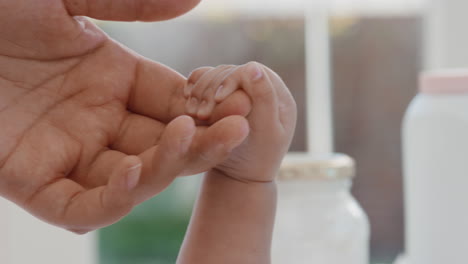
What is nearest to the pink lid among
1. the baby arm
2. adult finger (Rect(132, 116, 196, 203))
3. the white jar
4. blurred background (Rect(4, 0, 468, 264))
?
the white jar

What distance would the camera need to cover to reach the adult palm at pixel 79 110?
0.44 m

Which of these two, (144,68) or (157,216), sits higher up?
(144,68)

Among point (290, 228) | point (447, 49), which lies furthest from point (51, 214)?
point (447, 49)

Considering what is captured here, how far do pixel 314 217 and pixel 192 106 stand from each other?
27 cm

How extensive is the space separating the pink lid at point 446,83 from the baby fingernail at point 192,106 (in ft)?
1.09

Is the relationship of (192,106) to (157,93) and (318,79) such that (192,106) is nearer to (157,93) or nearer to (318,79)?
(157,93)

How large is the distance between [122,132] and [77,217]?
94mm

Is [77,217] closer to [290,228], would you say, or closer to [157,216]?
[290,228]

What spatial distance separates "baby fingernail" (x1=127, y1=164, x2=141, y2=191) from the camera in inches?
15.6

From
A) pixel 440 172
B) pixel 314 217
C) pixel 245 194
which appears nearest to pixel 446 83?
pixel 440 172

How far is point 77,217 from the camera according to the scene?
1.47ft

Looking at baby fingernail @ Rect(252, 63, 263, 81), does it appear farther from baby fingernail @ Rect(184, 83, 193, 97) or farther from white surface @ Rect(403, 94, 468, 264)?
white surface @ Rect(403, 94, 468, 264)

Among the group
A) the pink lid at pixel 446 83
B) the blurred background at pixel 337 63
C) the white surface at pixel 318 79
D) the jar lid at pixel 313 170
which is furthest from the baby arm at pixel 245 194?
the blurred background at pixel 337 63

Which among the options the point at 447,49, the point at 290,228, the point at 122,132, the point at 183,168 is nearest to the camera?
the point at 183,168
